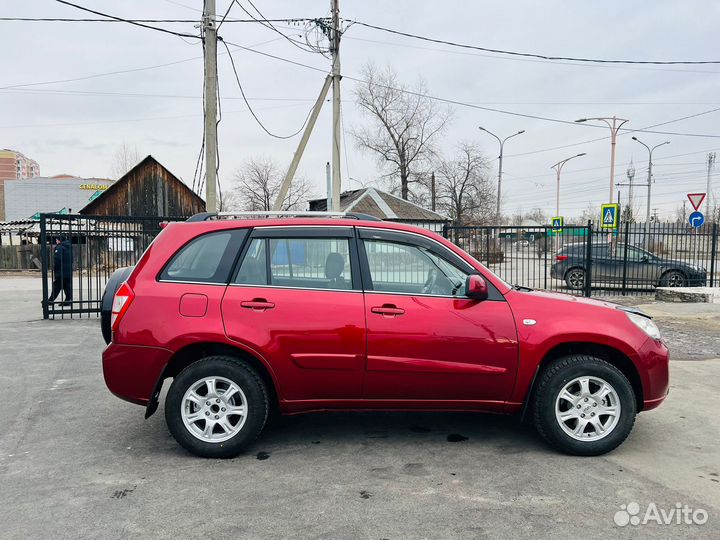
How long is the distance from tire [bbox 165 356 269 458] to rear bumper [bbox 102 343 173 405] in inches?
6.9

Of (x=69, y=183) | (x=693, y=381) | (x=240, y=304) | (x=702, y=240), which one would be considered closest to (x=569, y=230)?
(x=702, y=240)

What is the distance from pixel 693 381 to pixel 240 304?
17.6ft

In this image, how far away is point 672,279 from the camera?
16.3 meters

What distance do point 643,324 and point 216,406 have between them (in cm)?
327

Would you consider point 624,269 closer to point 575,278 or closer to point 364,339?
point 575,278

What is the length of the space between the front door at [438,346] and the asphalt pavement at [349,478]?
0.51 meters

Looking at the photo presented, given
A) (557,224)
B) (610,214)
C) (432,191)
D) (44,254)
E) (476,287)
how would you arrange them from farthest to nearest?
(432,191) → (557,224) → (610,214) → (44,254) → (476,287)

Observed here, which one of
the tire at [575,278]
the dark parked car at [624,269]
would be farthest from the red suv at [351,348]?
the tire at [575,278]

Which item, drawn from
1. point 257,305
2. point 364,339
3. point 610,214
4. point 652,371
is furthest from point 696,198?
point 257,305

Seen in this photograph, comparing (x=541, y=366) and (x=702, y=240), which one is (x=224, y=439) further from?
(x=702, y=240)

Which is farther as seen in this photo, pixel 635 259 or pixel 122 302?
pixel 635 259

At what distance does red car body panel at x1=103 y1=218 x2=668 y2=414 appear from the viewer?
404 centimetres

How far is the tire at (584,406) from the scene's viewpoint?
409 cm

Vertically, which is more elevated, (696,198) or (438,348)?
(696,198)
